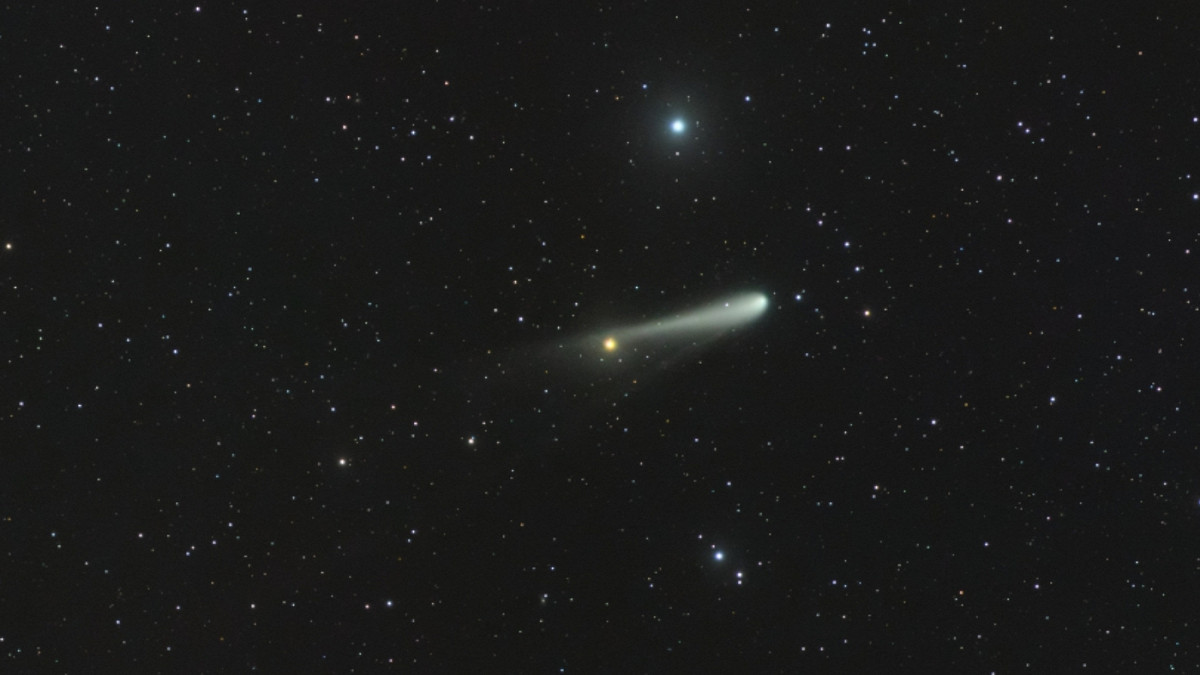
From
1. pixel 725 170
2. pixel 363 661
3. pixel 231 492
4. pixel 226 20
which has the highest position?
pixel 226 20

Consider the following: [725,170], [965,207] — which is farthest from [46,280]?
[965,207]

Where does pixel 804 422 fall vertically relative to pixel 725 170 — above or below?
below

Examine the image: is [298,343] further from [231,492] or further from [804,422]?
[804,422]

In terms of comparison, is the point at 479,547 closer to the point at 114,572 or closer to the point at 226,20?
the point at 114,572
